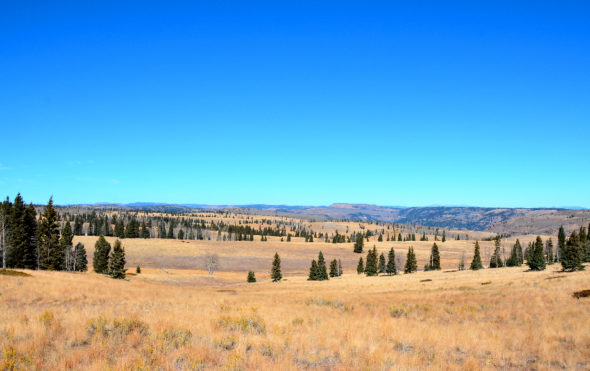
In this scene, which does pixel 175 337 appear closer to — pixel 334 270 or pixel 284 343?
pixel 284 343

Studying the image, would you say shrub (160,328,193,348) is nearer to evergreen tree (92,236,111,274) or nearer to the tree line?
the tree line

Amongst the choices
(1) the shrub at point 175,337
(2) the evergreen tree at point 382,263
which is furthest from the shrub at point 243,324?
(2) the evergreen tree at point 382,263

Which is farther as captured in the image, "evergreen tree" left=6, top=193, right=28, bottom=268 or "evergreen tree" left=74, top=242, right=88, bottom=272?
"evergreen tree" left=74, top=242, right=88, bottom=272

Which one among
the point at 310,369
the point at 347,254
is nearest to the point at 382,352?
the point at 310,369

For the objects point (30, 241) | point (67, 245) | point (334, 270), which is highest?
point (30, 241)

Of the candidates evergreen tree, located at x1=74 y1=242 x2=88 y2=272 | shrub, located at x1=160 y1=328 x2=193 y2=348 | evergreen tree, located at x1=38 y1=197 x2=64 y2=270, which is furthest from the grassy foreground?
evergreen tree, located at x1=74 y1=242 x2=88 y2=272

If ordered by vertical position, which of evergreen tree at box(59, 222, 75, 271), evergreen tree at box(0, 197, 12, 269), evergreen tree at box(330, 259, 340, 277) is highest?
evergreen tree at box(0, 197, 12, 269)

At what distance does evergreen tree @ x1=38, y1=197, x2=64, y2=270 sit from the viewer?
2115 inches

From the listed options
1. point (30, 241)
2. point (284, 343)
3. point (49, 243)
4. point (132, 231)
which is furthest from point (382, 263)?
point (132, 231)

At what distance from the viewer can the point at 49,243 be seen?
54.2 meters

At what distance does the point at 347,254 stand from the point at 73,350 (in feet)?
543

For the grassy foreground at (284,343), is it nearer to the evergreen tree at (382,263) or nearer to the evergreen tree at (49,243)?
the evergreen tree at (49,243)

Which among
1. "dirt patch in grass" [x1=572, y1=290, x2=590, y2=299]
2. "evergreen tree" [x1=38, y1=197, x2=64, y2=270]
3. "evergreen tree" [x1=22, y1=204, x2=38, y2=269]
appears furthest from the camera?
"evergreen tree" [x1=38, y1=197, x2=64, y2=270]

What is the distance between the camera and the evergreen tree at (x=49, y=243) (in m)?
53.7
